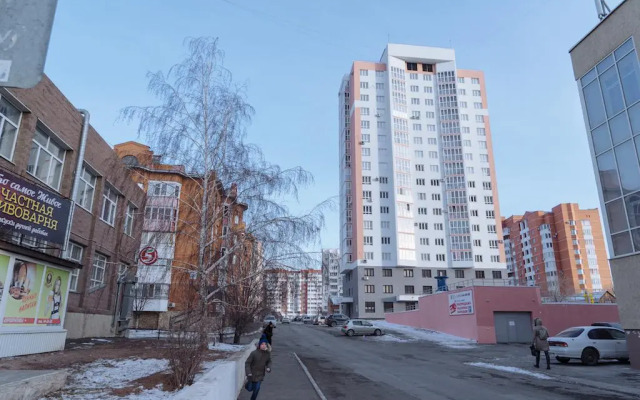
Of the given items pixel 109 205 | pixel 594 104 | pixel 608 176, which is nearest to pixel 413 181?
pixel 594 104

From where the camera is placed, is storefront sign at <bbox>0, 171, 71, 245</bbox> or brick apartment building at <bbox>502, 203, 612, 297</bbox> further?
brick apartment building at <bbox>502, 203, 612, 297</bbox>

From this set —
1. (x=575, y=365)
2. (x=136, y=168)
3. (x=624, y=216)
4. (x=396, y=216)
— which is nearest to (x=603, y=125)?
(x=624, y=216)

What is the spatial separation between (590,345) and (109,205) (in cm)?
2288

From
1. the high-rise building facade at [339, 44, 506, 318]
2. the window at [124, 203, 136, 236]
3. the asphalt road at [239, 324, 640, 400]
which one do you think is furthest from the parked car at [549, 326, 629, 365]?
the high-rise building facade at [339, 44, 506, 318]

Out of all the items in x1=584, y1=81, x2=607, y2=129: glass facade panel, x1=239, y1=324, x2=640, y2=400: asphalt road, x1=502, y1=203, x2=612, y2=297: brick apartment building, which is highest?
x1=502, y1=203, x2=612, y2=297: brick apartment building

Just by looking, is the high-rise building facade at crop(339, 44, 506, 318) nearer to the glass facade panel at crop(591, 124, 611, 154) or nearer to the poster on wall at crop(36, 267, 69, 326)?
the glass facade panel at crop(591, 124, 611, 154)

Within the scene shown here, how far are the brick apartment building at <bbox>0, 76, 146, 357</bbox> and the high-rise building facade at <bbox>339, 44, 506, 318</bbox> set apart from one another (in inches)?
2186

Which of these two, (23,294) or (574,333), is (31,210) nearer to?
(23,294)

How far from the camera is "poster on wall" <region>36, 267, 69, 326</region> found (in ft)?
39.5

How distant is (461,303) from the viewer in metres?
30.1

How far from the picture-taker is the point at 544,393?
9.70m

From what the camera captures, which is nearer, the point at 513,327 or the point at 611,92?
the point at 611,92

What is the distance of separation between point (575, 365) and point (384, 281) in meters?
56.4

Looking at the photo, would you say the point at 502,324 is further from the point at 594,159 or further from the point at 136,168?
the point at 136,168
